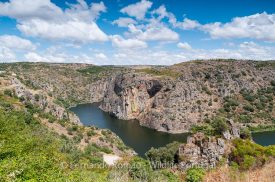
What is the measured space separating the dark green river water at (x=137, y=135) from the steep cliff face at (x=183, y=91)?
14.8 ft

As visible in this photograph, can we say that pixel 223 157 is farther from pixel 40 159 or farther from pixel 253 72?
pixel 253 72

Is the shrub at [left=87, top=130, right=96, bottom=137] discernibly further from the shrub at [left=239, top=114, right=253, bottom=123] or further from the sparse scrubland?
the shrub at [left=239, top=114, right=253, bottom=123]

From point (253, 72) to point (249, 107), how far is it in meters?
29.4

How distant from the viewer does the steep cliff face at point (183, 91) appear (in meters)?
117

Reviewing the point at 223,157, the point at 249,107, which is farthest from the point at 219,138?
the point at 249,107

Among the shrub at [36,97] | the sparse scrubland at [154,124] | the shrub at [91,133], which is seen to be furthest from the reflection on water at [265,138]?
the shrub at [36,97]

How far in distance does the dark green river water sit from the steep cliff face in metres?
4.51

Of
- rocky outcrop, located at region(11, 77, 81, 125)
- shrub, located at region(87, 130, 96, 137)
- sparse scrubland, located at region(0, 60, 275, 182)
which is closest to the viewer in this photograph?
sparse scrubland, located at region(0, 60, 275, 182)

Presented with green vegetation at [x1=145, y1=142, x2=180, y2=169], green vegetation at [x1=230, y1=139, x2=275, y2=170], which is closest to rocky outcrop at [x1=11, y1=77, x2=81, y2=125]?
green vegetation at [x1=145, y1=142, x2=180, y2=169]

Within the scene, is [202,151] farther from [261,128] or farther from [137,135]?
[261,128]

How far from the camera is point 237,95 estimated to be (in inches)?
5074

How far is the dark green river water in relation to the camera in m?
92.1

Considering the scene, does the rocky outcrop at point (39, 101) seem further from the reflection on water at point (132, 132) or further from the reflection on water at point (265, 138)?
the reflection on water at point (265, 138)

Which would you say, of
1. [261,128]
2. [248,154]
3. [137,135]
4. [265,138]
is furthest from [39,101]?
[261,128]
